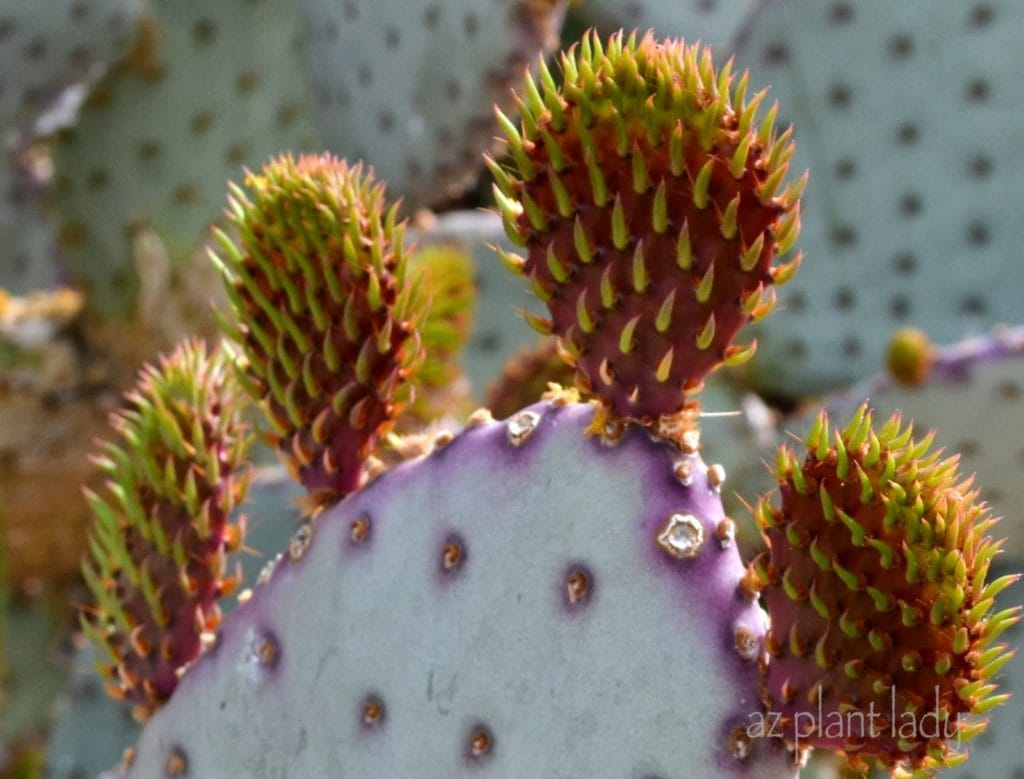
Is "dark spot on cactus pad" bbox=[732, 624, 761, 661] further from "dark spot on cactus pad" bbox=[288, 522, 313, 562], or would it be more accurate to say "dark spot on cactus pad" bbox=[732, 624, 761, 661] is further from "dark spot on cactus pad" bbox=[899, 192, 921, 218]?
"dark spot on cactus pad" bbox=[899, 192, 921, 218]

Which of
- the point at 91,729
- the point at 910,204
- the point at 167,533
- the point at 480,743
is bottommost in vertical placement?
the point at 480,743

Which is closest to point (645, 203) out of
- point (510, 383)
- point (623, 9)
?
point (510, 383)

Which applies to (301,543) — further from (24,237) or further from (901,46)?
(24,237)

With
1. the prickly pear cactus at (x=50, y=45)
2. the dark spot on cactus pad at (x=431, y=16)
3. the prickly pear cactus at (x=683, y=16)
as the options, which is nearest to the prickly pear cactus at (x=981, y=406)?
the dark spot on cactus pad at (x=431, y=16)

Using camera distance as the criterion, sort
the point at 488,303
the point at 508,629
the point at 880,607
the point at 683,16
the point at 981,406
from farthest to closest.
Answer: the point at 683,16 → the point at 488,303 → the point at 981,406 → the point at 508,629 → the point at 880,607

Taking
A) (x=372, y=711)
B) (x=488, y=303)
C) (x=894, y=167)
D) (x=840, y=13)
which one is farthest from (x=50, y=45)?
(x=372, y=711)
